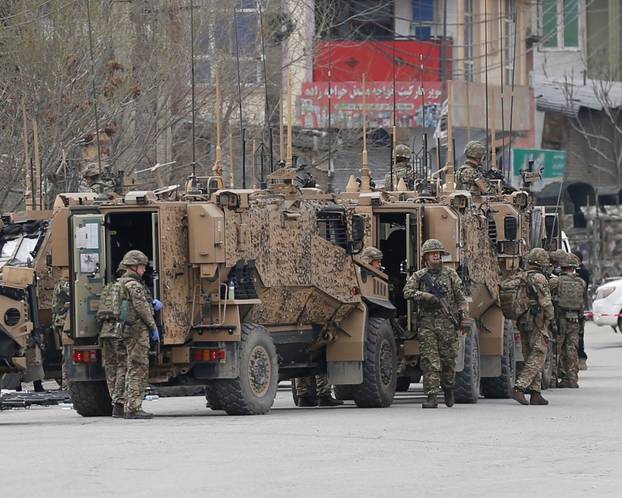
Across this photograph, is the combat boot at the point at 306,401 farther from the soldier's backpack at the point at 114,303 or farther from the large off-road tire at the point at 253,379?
the soldier's backpack at the point at 114,303

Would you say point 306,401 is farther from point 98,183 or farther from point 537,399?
point 98,183

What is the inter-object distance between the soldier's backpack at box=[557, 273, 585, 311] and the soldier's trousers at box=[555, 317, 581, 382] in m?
0.19

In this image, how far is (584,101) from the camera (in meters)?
59.5

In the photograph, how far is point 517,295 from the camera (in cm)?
2162

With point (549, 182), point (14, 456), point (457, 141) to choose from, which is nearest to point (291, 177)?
point (14, 456)

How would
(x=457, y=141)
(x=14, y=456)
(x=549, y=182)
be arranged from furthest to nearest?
1. (x=549, y=182)
2. (x=457, y=141)
3. (x=14, y=456)

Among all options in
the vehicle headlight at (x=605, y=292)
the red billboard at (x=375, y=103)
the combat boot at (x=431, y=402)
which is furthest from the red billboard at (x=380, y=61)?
the combat boot at (x=431, y=402)

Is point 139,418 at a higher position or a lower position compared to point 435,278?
lower

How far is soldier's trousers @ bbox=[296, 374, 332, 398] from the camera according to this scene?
2188 cm

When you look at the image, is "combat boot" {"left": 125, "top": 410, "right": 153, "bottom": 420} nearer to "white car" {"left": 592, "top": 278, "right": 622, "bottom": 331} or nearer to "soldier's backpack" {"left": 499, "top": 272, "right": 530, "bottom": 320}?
"soldier's backpack" {"left": 499, "top": 272, "right": 530, "bottom": 320}

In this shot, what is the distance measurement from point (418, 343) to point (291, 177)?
7.74 feet

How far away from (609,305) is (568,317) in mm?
11963

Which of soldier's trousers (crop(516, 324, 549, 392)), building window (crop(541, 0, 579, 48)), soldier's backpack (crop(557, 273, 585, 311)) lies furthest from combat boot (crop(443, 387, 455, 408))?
building window (crop(541, 0, 579, 48))

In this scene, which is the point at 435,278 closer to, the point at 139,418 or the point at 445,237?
the point at 445,237
